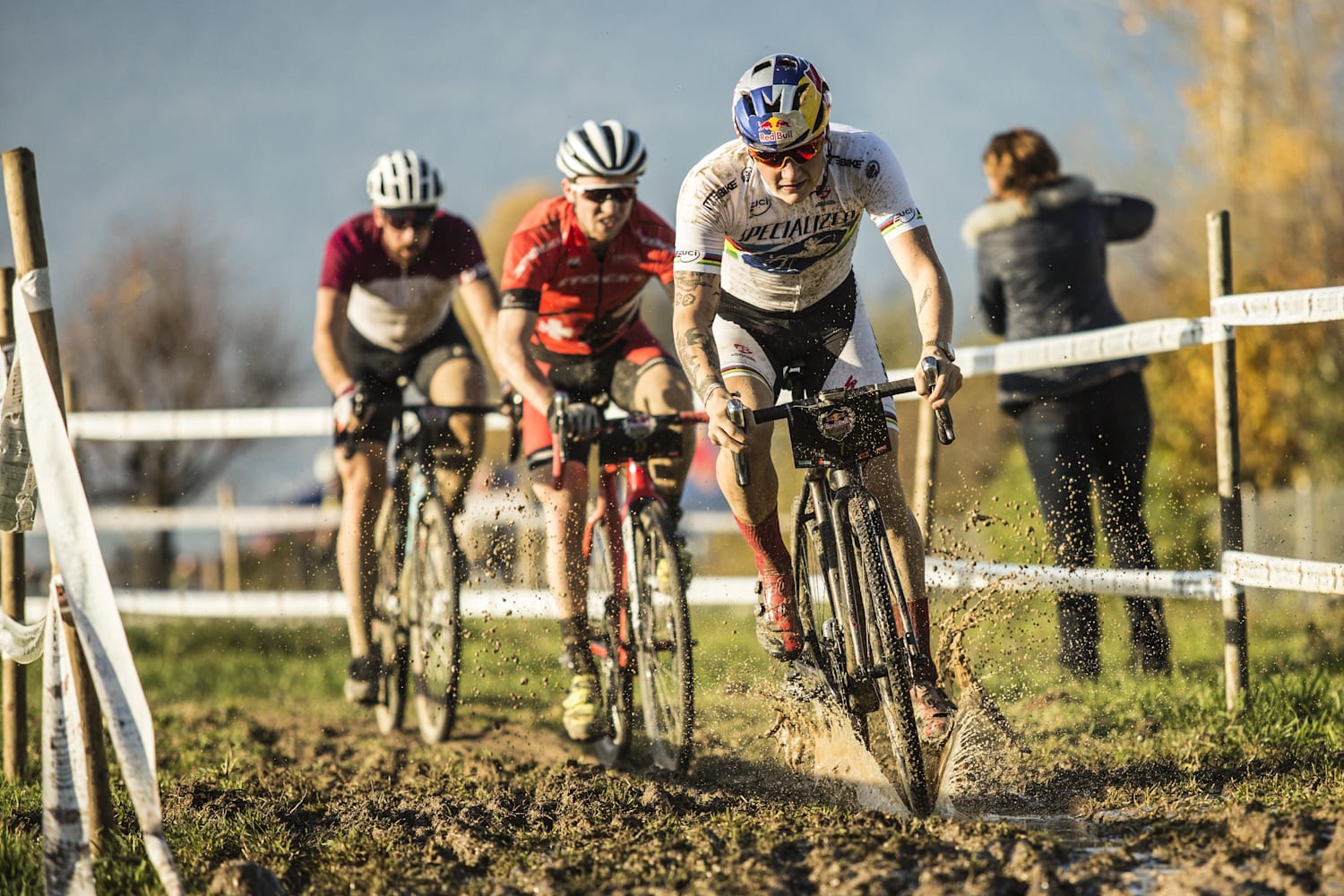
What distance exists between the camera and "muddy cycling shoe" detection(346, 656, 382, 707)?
6.24 m

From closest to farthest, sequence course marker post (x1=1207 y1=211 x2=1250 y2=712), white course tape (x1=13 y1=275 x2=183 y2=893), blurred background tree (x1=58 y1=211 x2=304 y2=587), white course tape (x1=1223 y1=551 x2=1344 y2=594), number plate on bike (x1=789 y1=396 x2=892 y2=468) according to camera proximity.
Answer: white course tape (x1=13 y1=275 x2=183 y2=893) → number plate on bike (x1=789 y1=396 x2=892 y2=468) → white course tape (x1=1223 y1=551 x2=1344 y2=594) → course marker post (x1=1207 y1=211 x2=1250 y2=712) → blurred background tree (x1=58 y1=211 x2=304 y2=587)

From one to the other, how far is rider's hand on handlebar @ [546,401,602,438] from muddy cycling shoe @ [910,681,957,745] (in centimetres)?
162

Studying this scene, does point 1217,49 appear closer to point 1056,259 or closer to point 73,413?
point 1056,259

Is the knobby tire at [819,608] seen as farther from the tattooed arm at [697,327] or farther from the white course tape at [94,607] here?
the white course tape at [94,607]

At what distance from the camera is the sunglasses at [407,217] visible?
247 inches

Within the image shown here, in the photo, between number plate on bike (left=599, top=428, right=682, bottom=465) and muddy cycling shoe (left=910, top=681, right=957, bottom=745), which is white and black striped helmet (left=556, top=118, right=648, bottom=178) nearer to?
number plate on bike (left=599, top=428, right=682, bottom=465)

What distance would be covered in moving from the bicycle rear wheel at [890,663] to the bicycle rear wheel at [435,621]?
93.4 inches

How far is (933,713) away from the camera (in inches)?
162

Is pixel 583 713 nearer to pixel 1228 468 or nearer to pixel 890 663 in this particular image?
pixel 890 663

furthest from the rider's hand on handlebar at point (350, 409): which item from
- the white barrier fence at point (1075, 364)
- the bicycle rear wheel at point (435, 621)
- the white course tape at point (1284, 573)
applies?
the white course tape at point (1284, 573)

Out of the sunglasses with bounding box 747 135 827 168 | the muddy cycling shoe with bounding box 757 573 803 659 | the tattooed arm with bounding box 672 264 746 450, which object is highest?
the sunglasses with bounding box 747 135 827 168

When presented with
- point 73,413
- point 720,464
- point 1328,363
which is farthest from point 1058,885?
point 1328,363

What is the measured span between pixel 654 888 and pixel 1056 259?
4.23 meters

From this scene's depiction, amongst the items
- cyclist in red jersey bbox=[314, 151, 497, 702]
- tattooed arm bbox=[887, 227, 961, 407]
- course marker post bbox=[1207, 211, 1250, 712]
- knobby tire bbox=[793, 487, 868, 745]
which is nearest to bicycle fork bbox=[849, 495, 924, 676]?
knobby tire bbox=[793, 487, 868, 745]
